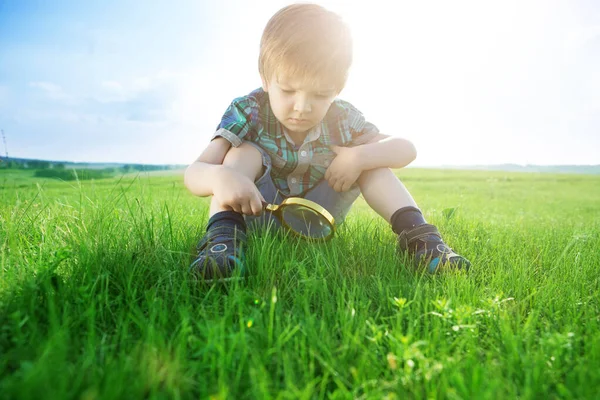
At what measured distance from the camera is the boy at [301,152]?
107 inches

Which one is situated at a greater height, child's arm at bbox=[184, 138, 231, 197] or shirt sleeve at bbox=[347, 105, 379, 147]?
shirt sleeve at bbox=[347, 105, 379, 147]

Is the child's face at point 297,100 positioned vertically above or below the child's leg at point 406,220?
above

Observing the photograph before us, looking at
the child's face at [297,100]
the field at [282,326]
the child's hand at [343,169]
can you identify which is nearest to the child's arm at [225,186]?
the field at [282,326]

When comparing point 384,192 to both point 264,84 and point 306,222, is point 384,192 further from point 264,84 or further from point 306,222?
point 264,84

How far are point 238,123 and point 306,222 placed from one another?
865 millimetres

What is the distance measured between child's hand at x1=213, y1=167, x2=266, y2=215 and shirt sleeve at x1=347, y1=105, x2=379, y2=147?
1.19 m

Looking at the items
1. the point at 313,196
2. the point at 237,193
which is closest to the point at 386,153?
the point at 313,196

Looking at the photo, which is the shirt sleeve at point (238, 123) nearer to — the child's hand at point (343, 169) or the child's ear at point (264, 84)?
the child's ear at point (264, 84)

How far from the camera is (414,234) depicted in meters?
2.90

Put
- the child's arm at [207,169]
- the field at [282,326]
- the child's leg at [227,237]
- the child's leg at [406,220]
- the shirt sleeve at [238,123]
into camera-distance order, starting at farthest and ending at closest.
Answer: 1. the shirt sleeve at [238,123]
2. the child's arm at [207,169]
3. the child's leg at [406,220]
4. the child's leg at [227,237]
5. the field at [282,326]

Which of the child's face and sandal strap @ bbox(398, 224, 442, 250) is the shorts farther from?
sandal strap @ bbox(398, 224, 442, 250)

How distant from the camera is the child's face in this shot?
2883 mm

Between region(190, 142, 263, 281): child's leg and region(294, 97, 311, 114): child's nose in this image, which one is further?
region(294, 97, 311, 114): child's nose

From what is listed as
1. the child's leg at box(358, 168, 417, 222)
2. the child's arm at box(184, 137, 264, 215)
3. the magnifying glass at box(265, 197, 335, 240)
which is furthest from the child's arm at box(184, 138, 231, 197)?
the child's leg at box(358, 168, 417, 222)
